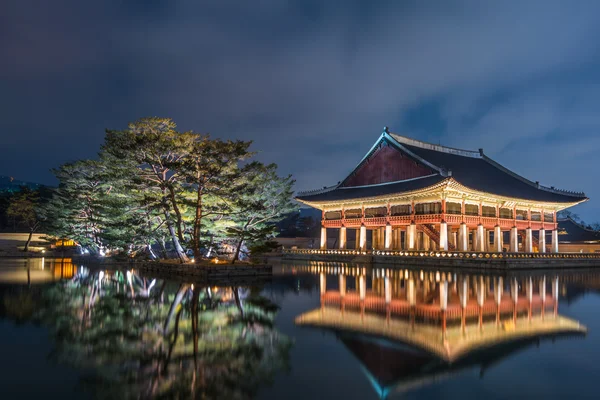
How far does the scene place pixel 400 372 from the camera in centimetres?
847

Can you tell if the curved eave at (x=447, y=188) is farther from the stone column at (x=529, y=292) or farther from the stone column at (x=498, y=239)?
the stone column at (x=529, y=292)

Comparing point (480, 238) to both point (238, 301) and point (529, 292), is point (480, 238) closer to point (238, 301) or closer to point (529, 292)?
point (529, 292)

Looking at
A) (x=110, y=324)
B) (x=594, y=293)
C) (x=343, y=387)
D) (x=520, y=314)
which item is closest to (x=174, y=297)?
(x=110, y=324)

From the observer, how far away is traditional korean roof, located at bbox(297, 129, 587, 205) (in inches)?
1841

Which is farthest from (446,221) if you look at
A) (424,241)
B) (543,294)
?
(543,294)

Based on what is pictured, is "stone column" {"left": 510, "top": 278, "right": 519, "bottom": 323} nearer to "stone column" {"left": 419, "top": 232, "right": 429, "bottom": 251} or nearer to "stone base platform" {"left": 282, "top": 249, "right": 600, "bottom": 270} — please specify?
"stone base platform" {"left": 282, "top": 249, "right": 600, "bottom": 270}

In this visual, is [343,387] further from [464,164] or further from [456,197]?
[464,164]

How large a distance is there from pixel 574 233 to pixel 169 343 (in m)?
66.5

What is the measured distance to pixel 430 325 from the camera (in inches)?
507

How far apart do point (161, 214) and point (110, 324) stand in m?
20.7

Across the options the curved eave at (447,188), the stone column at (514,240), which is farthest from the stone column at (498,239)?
the curved eave at (447,188)

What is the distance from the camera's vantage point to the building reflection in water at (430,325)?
9.02 m

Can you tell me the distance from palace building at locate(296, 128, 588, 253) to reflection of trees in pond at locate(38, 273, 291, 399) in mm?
30170

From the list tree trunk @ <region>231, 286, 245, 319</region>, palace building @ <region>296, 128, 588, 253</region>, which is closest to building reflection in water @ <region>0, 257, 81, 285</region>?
tree trunk @ <region>231, 286, 245, 319</region>
